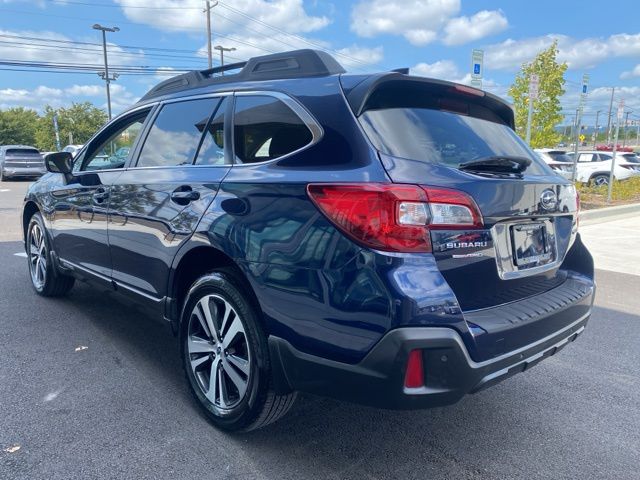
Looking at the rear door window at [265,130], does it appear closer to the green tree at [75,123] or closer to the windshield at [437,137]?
the windshield at [437,137]

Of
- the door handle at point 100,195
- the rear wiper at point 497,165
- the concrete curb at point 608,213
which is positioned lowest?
the concrete curb at point 608,213

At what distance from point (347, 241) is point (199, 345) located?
1.23m

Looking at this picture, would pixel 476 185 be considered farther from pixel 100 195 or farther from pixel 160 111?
pixel 100 195

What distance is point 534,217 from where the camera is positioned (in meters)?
2.43

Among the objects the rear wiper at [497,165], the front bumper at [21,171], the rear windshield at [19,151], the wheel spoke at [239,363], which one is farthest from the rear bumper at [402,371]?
the rear windshield at [19,151]

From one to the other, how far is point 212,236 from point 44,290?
325cm

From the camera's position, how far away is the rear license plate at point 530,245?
7.61ft

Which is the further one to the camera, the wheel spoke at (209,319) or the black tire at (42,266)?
the black tire at (42,266)

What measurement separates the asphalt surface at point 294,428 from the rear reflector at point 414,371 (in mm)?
667

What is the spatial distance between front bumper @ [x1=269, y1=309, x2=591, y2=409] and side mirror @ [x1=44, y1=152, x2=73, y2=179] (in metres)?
2.96

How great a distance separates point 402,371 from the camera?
1.92 metres

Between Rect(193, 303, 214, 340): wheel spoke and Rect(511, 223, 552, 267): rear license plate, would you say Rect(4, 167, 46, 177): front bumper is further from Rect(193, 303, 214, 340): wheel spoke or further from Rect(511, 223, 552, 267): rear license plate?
Rect(511, 223, 552, 267): rear license plate

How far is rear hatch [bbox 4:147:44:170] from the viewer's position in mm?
22703

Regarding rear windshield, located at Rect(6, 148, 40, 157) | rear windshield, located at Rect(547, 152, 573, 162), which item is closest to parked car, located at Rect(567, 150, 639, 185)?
rear windshield, located at Rect(547, 152, 573, 162)
